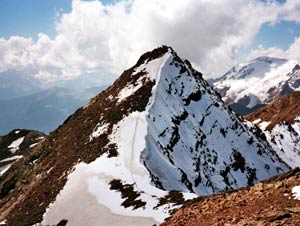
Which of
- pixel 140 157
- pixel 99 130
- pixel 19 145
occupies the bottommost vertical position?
pixel 140 157

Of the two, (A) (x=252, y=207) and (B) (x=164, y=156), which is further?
(B) (x=164, y=156)

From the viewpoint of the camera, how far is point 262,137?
141m

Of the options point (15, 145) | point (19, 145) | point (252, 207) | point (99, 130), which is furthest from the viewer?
point (15, 145)

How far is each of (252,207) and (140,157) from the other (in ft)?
123

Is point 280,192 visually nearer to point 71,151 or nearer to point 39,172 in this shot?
point 71,151

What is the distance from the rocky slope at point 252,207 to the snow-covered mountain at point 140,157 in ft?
22.8

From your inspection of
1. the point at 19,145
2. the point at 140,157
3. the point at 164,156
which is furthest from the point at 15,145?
the point at 140,157

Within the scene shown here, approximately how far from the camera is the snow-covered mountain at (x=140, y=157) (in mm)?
47688

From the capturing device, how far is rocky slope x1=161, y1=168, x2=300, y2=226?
19.8m

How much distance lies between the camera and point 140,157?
59719 mm

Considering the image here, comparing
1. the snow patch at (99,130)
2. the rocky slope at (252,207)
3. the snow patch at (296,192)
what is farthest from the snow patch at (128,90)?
the snow patch at (296,192)

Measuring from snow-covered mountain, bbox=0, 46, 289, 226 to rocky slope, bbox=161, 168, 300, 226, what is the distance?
6952mm

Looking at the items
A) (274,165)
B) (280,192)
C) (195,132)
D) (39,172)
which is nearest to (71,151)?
(39,172)

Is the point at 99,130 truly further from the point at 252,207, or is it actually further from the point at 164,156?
the point at 252,207
